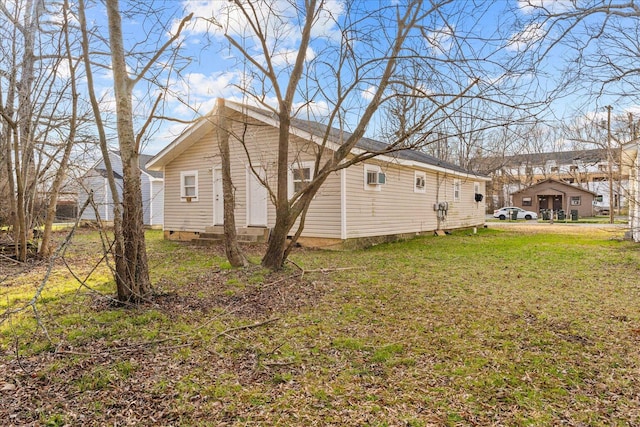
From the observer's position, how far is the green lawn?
2.51 m

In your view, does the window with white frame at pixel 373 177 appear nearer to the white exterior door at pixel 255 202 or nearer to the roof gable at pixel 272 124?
the roof gable at pixel 272 124

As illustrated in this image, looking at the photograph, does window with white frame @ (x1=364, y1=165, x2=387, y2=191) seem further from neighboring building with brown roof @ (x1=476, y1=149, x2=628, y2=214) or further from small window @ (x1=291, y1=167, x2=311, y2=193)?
neighboring building with brown roof @ (x1=476, y1=149, x2=628, y2=214)

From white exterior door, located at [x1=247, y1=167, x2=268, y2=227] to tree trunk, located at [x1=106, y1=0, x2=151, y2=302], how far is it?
6621mm

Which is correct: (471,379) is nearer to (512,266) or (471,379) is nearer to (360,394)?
(360,394)

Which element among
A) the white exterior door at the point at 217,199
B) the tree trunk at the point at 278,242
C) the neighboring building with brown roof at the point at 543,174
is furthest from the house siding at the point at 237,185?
the neighboring building with brown roof at the point at 543,174

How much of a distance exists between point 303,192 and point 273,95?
1546mm

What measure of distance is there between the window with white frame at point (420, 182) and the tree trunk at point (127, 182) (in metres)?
9.90

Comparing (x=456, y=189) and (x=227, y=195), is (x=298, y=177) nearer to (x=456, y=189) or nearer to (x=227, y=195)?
(x=227, y=195)

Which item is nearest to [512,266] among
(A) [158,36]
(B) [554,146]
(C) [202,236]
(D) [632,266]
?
(D) [632,266]

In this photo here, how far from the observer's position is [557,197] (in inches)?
1353

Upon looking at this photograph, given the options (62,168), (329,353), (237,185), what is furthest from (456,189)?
(329,353)

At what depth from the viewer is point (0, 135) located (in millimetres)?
8117

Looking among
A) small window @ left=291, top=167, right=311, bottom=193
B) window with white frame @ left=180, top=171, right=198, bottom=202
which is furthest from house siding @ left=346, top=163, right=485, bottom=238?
window with white frame @ left=180, top=171, right=198, bottom=202

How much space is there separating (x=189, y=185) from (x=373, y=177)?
611 cm
